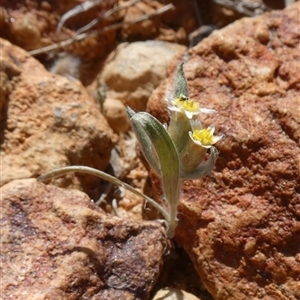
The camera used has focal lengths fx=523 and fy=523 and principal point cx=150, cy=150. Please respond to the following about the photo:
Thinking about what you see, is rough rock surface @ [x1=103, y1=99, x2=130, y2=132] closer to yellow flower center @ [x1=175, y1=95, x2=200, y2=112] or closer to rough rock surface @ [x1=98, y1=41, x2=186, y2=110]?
rough rock surface @ [x1=98, y1=41, x2=186, y2=110]

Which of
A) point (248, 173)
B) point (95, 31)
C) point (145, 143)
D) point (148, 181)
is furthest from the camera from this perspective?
point (95, 31)

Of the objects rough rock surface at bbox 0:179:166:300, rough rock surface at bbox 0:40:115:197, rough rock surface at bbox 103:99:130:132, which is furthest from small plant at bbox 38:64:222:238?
rough rock surface at bbox 103:99:130:132

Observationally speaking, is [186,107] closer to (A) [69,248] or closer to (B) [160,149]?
(B) [160,149]

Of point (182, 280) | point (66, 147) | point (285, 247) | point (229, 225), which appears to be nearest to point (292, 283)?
point (285, 247)

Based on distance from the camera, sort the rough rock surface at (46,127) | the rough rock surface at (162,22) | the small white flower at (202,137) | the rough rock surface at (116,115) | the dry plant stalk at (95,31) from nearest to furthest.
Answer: the small white flower at (202,137) < the rough rock surface at (46,127) < the rough rock surface at (116,115) < the dry plant stalk at (95,31) < the rough rock surface at (162,22)

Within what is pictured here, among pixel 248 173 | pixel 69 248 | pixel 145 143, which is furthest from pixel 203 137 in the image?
pixel 69 248

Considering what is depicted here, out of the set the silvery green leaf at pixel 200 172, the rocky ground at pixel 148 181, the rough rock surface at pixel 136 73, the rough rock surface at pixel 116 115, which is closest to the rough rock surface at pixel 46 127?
the rocky ground at pixel 148 181

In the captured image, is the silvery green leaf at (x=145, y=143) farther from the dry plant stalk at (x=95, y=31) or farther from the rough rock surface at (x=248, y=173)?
the dry plant stalk at (x=95, y=31)
